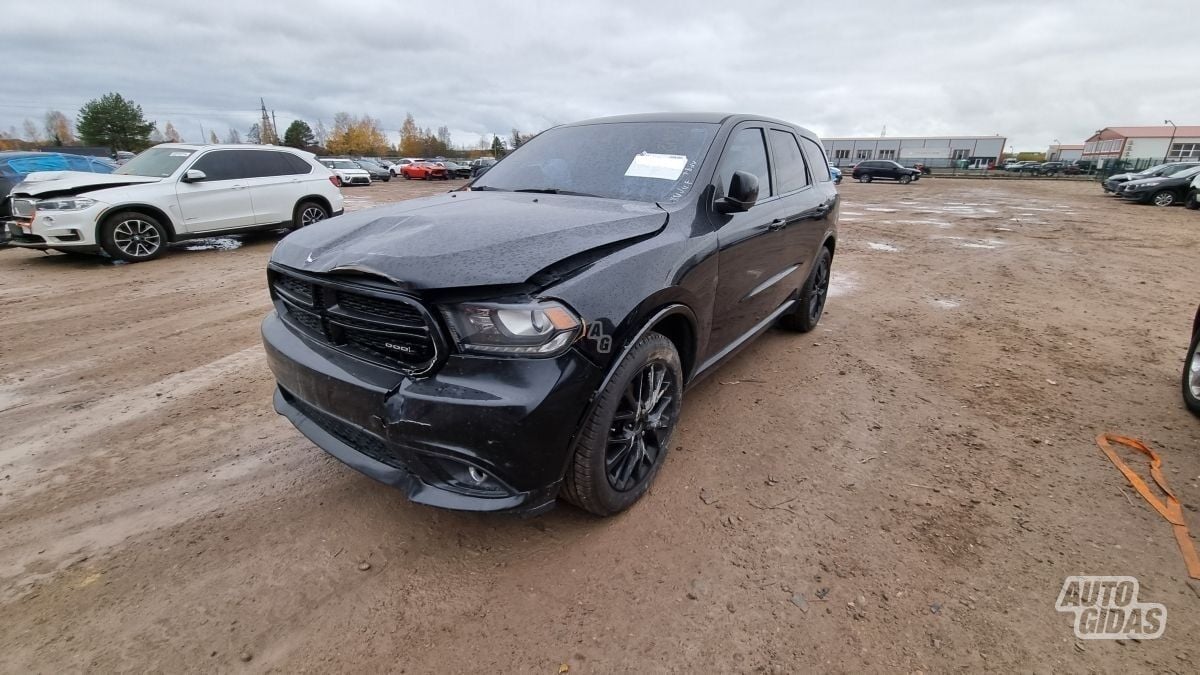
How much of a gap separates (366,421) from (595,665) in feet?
3.72

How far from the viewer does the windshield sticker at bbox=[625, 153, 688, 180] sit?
9.30ft

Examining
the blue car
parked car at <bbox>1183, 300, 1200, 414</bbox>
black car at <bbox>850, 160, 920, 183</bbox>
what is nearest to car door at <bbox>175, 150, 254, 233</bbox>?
the blue car

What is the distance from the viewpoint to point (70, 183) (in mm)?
7168

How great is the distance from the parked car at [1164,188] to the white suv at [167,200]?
82.4ft

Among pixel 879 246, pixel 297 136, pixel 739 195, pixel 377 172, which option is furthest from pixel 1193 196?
pixel 297 136

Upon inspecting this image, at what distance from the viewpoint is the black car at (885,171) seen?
112ft

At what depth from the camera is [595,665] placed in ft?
5.79

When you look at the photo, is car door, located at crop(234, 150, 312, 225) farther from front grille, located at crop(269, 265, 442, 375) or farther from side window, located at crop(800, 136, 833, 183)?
side window, located at crop(800, 136, 833, 183)

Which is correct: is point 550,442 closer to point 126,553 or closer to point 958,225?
point 126,553

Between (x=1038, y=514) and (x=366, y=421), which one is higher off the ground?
(x=366, y=421)

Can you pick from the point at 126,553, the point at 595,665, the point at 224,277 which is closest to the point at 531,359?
the point at 595,665

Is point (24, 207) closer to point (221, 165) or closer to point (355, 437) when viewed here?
point (221, 165)

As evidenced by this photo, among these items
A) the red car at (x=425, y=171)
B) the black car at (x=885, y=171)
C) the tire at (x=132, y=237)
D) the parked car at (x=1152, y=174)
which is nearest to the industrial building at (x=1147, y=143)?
the black car at (x=885, y=171)

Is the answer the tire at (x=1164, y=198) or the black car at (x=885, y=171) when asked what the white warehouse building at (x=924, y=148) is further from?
the tire at (x=1164, y=198)
